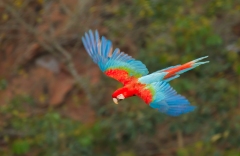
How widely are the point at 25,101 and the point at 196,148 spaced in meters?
1.63

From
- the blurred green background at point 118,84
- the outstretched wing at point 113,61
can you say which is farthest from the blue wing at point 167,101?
the blurred green background at point 118,84

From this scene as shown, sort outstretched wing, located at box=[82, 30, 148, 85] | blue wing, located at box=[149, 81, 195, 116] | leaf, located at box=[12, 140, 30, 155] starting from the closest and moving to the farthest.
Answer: blue wing, located at box=[149, 81, 195, 116]
outstretched wing, located at box=[82, 30, 148, 85]
leaf, located at box=[12, 140, 30, 155]

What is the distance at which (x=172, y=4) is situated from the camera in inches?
235

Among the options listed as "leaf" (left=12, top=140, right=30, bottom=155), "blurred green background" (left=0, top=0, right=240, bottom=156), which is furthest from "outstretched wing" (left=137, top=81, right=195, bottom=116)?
"leaf" (left=12, top=140, right=30, bottom=155)

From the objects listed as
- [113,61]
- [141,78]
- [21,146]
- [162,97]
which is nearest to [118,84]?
[21,146]

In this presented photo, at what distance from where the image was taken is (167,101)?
4.08 m

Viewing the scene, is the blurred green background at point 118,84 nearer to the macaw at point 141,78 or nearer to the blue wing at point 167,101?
the macaw at point 141,78

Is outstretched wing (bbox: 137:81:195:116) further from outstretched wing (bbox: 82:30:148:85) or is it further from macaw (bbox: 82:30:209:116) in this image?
outstretched wing (bbox: 82:30:148:85)

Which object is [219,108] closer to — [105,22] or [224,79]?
[224,79]

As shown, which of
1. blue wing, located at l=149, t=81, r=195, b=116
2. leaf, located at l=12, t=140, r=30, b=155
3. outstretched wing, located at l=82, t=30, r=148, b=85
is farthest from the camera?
leaf, located at l=12, t=140, r=30, b=155

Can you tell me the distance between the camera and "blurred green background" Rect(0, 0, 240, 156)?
602 centimetres

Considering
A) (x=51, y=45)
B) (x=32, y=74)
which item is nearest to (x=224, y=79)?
(x=51, y=45)

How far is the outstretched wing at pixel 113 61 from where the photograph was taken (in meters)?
4.41

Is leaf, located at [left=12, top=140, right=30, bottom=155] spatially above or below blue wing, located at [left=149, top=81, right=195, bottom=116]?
below
